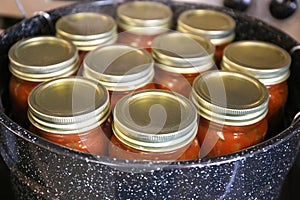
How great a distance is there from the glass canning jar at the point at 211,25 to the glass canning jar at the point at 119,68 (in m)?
0.09

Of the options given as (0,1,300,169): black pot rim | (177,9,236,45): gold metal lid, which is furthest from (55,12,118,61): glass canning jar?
(0,1,300,169): black pot rim

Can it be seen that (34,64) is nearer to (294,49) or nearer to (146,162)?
(146,162)

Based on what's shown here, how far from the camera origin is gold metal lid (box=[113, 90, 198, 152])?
46 centimetres

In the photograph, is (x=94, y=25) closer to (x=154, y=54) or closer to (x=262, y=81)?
(x=154, y=54)

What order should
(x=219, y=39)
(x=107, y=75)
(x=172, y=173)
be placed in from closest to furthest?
(x=172, y=173)
(x=107, y=75)
(x=219, y=39)

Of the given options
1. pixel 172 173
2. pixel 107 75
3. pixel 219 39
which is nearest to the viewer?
pixel 172 173

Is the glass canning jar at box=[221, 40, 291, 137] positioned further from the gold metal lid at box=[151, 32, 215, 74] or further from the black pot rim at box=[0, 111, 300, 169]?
the black pot rim at box=[0, 111, 300, 169]

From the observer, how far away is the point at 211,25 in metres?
0.66

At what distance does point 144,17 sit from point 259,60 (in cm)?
17

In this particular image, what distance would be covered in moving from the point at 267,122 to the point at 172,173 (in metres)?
0.21

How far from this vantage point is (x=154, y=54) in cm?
61

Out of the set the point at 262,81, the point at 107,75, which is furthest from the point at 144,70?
the point at 262,81

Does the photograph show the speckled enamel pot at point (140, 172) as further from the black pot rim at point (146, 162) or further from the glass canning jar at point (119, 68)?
the glass canning jar at point (119, 68)

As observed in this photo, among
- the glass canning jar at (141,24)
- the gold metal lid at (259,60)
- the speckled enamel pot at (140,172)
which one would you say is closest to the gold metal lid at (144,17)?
the glass canning jar at (141,24)
